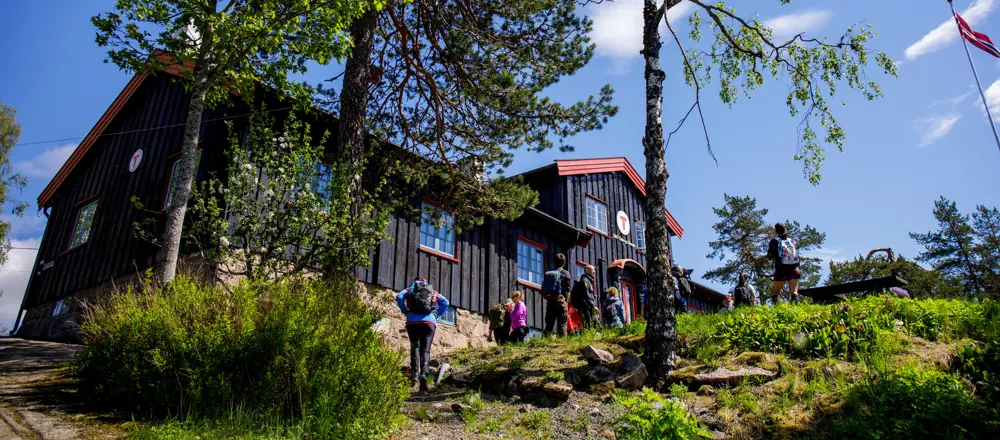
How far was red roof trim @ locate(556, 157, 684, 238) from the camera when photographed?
19688 millimetres

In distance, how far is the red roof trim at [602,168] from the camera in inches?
775

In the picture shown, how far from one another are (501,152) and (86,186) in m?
11.4

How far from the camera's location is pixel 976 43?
14445mm

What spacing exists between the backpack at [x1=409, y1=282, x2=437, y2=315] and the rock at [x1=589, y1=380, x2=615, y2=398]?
2420mm

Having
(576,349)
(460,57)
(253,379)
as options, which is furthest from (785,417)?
(460,57)

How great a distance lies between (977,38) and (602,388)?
45.8 ft

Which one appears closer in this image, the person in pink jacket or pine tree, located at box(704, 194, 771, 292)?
the person in pink jacket

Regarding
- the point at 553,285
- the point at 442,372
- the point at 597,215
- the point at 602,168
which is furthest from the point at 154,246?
the point at 602,168

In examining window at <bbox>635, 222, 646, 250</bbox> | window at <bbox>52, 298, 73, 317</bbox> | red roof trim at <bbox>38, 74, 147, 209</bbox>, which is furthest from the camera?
window at <bbox>635, 222, 646, 250</bbox>

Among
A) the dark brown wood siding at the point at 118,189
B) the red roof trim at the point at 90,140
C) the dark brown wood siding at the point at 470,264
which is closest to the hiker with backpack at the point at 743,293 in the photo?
the dark brown wood siding at the point at 470,264

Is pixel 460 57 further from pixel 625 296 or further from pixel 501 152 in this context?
pixel 625 296

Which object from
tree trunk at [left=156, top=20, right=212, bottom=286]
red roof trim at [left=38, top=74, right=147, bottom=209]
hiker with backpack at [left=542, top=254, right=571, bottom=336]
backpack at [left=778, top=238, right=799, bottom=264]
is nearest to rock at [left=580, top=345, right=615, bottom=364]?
hiker with backpack at [left=542, top=254, right=571, bottom=336]

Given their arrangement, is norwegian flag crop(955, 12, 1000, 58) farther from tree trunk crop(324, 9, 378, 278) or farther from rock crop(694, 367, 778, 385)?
tree trunk crop(324, 9, 378, 278)

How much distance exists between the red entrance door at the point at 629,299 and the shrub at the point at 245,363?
1530 cm
